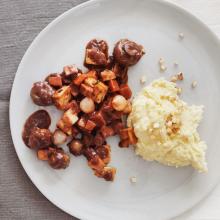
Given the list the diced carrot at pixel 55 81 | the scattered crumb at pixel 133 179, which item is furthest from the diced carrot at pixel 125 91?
the scattered crumb at pixel 133 179

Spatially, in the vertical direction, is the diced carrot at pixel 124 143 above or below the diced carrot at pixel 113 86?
below

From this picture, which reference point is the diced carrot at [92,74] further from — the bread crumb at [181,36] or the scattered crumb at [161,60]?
the bread crumb at [181,36]

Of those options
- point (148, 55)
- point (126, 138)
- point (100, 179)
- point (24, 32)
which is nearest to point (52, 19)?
point (24, 32)

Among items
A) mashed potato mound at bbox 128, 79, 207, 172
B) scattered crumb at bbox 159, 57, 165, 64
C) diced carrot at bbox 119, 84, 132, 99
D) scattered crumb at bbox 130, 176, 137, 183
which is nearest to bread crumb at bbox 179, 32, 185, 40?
scattered crumb at bbox 159, 57, 165, 64

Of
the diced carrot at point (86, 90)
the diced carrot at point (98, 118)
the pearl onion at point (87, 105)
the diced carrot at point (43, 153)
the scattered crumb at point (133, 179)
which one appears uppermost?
the diced carrot at point (86, 90)

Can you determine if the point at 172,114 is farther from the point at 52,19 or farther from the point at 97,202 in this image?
the point at 52,19

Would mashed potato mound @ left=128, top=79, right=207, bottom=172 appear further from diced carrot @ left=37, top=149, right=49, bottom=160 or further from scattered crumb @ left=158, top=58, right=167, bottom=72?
diced carrot @ left=37, top=149, right=49, bottom=160

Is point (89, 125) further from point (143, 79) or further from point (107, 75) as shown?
point (143, 79)
